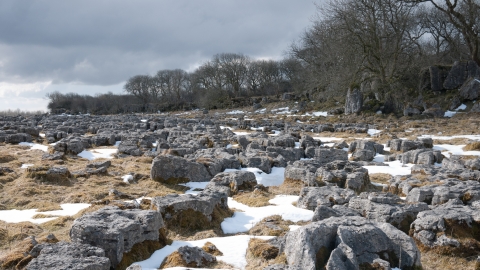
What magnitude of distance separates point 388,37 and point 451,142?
50.2 ft

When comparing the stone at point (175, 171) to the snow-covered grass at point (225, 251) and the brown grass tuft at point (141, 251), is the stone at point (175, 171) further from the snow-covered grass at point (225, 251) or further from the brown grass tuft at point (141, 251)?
the brown grass tuft at point (141, 251)

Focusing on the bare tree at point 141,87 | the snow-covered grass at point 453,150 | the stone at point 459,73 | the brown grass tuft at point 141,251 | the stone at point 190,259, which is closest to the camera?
the stone at point 190,259

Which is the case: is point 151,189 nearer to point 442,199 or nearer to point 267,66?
point 442,199

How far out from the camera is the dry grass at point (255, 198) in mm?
8553

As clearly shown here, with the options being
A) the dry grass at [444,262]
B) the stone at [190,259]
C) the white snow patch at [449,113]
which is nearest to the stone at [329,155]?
the dry grass at [444,262]

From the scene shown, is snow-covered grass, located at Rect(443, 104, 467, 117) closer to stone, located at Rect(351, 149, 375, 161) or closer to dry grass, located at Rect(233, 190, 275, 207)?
stone, located at Rect(351, 149, 375, 161)

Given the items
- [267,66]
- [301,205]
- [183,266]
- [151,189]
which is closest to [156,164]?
[151,189]

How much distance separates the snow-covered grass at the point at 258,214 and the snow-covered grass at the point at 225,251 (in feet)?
2.40

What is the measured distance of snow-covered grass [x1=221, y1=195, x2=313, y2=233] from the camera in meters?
7.12

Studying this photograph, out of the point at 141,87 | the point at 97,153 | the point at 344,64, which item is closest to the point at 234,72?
the point at 141,87

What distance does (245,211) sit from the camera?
809cm

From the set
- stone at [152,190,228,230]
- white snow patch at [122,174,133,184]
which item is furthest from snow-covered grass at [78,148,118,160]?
stone at [152,190,228,230]

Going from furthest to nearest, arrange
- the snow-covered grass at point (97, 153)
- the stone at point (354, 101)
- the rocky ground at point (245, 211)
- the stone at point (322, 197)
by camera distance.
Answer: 1. the stone at point (354, 101)
2. the snow-covered grass at point (97, 153)
3. the stone at point (322, 197)
4. the rocky ground at point (245, 211)

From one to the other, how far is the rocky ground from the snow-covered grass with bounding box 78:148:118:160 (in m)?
0.28
